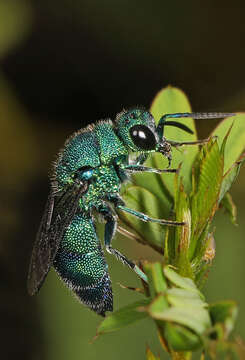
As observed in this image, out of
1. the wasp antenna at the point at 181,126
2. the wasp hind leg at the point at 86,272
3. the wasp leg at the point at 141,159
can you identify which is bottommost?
the wasp hind leg at the point at 86,272

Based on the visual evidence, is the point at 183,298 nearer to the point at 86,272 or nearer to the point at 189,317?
the point at 189,317

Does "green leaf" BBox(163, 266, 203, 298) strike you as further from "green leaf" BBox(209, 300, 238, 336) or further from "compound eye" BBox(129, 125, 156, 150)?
"compound eye" BBox(129, 125, 156, 150)

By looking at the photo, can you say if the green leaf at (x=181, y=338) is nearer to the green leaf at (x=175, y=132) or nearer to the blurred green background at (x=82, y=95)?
the green leaf at (x=175, y=132)

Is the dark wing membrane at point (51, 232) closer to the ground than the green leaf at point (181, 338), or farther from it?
farther from it

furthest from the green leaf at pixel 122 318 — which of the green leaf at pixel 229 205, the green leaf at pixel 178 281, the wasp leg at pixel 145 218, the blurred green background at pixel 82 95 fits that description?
the blurred green background at pixel 82 95

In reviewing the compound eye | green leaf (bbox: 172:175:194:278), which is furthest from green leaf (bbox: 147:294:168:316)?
the compound eye

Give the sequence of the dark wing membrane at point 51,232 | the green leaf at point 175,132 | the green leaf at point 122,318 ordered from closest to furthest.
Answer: the green leaf at point 122,318
the green leaf at point 175,132
the dark wing membrane at point 51,232

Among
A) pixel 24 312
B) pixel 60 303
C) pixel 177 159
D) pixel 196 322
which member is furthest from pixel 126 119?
pixel 24 312
